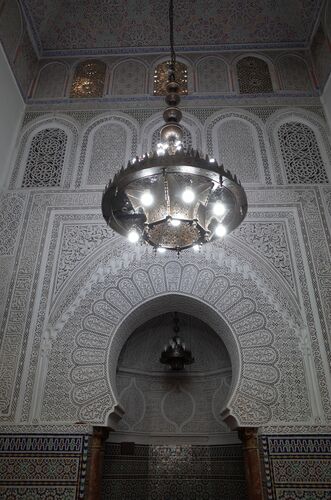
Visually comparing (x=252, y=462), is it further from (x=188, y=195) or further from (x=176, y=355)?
(x=188, y=195)

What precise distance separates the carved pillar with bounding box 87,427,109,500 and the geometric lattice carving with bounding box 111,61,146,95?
4.02m

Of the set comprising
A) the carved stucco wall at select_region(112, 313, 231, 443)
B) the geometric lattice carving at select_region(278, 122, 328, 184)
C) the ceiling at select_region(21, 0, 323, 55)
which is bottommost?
the carved stucco wall at select_region(112, 313, 231, 443)

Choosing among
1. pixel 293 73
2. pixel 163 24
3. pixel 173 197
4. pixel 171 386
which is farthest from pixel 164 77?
pixel 171 386

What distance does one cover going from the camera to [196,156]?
2.42m

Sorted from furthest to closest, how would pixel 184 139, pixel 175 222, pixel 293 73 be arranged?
1. pixel 293 73
2. pixel 184 139
3. pixel 175 222

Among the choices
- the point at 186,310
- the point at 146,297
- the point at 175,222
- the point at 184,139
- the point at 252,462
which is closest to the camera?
the point at 175,222

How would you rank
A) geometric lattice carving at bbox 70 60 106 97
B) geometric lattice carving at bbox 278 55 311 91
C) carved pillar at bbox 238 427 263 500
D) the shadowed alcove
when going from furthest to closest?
geometric lattice carving at bbox 70 60 106 97, geometric lattice carving at bbox 278 55 311 91, the shadowed alcove, carved pillar at bbox 238 427 263 500

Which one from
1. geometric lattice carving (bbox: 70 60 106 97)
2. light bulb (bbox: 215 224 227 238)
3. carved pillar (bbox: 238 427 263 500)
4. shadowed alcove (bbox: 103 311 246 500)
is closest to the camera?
light bulb (bbox: 215 224 227 238)

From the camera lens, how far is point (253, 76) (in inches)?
211

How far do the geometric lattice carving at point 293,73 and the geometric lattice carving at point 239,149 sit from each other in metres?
0.89

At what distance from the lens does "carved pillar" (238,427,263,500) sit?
3.07 m

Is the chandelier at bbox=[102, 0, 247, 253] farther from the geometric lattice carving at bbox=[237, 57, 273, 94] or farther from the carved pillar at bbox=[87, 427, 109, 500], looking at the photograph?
the geometric lattice carving at bbox=[237, 57, 273, 94]

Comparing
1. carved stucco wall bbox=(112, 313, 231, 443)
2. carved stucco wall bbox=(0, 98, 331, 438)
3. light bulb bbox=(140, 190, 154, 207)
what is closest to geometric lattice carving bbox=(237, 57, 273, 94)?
carved stucco wall bbox=(0, 98, 331, 438)

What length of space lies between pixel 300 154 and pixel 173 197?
2.71 meters
